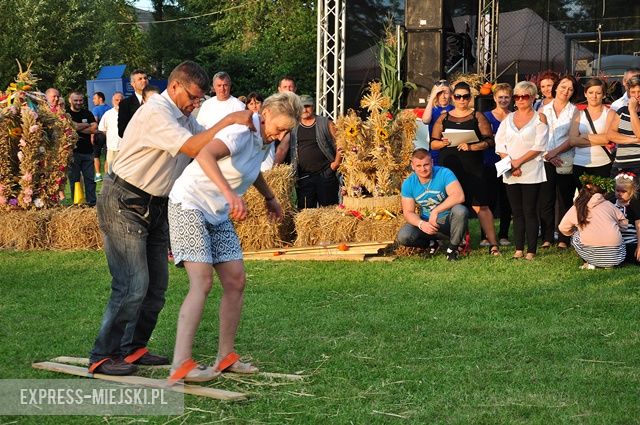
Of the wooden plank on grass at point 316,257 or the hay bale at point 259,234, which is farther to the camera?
the hay bale at point 259,234

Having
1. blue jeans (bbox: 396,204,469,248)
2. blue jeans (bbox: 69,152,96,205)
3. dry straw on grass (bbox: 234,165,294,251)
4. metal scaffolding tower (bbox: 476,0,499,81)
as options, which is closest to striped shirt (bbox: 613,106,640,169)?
blue jeans (bbox: 396,204,469,248)

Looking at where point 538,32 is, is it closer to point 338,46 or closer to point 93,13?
point 338,46

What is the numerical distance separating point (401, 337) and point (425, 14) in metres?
8.04

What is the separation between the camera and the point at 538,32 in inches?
902

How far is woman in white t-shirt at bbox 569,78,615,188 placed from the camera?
1096 centimetres

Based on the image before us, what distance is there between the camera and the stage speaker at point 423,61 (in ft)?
46.5

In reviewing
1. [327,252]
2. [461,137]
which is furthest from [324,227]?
Answer: [461,137]

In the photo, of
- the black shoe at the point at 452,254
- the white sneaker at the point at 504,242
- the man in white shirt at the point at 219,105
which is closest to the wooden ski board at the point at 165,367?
the black shoe at the point at 452,254

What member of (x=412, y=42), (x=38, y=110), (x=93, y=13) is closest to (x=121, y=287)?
(x=38, y=110)

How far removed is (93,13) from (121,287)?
124 ft

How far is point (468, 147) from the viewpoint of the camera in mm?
11281

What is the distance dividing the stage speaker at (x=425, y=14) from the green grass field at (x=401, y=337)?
4620 mm

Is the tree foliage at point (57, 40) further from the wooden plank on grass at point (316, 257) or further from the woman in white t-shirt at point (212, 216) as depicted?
the woman in white t-shirt at point (212, 216)

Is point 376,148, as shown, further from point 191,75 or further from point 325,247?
point 191,75
